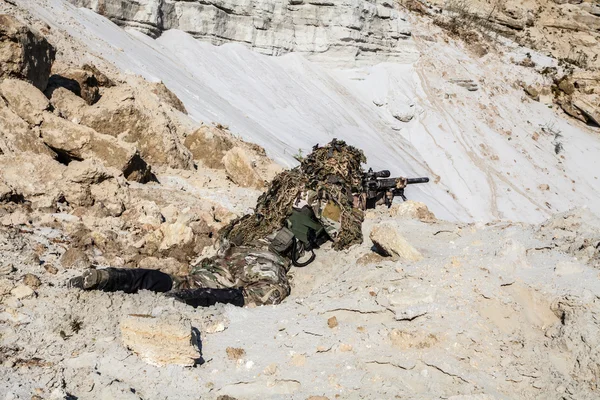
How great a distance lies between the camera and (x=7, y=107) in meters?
6.16

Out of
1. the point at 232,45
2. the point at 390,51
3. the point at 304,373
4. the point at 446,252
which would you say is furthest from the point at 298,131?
the point at 304,373

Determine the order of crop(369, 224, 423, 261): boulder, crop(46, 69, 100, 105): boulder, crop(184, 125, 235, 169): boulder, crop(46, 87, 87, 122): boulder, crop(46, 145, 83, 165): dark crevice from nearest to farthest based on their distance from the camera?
crop(369, 224, 423, 261): boulder, crop(46, 145, 83, 165): dark crevice, crop(46, 87, 87, 122): boulder, crop(46, 69, 100, 105): boulder, crop(184, 125, 235, 169): boulder

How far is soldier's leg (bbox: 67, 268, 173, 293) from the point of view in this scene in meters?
3.94

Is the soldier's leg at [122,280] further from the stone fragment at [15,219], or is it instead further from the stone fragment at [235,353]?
the stone fragment at [15,219]

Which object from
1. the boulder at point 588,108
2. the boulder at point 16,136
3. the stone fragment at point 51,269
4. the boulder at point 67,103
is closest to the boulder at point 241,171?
the boulder at point 67,103

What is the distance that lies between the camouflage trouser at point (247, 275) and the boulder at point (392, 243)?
3.04ft

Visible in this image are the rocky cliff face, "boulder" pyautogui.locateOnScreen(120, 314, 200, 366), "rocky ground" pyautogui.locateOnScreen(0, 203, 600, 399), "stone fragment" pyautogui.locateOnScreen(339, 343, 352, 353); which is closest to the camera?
"rocky ground" pyautogui.locateOnScreen(0, 203, 600, 399)

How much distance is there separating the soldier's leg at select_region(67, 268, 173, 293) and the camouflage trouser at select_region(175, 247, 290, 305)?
0.21m

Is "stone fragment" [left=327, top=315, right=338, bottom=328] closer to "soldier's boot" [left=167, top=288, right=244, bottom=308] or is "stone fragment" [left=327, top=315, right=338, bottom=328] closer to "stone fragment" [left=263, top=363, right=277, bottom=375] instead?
"stone fragment" [left=263, top=363, right=277, bottom=375]

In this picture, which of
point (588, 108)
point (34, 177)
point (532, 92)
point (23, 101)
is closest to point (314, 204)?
point (34, 177)

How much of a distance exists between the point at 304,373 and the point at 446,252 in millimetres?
1981

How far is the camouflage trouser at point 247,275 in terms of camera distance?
4.71m

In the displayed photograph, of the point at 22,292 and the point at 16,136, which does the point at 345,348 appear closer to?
the point at 22,292

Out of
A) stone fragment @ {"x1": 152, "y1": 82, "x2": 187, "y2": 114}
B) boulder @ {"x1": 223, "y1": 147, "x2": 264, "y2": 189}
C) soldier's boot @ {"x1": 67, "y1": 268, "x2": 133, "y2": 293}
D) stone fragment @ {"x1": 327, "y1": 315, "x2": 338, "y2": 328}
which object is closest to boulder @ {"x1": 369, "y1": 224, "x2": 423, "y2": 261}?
stone fragment @ {"x1": 327, "y1": 315, "x2": 338, "y2": 328}
